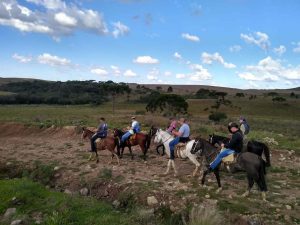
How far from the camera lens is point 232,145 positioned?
13344mm

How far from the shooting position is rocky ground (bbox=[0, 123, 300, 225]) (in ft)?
38.6

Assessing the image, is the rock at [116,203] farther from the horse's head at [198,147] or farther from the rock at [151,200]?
the horse's head at [198,147]

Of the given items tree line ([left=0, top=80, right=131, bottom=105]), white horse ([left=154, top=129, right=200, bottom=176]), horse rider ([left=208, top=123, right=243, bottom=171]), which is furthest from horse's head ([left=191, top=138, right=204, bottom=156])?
tree line ([left=0, top=80, right=131, bottom=105])

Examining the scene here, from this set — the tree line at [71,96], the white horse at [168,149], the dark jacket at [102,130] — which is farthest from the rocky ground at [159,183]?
the tree line at [71,96]

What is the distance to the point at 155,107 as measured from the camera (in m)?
62.6

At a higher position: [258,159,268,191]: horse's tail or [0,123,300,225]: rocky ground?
[258,159,268,191]: horse's tail

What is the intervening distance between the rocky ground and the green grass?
4.51 feet

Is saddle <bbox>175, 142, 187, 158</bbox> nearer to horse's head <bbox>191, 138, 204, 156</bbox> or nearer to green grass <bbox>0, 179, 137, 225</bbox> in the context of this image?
horse's head <bbox>191, 138, 204, 156</bbox>

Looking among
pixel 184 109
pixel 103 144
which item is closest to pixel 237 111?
pixel 184 109

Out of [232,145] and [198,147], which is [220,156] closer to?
[232,145]

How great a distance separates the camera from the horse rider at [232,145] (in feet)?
43.3

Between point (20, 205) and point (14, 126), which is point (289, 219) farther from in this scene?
point (14, 126)

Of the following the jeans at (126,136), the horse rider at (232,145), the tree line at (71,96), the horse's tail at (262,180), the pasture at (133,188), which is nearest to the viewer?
the pasture at (133,188)

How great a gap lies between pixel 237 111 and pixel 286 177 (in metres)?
67.8
